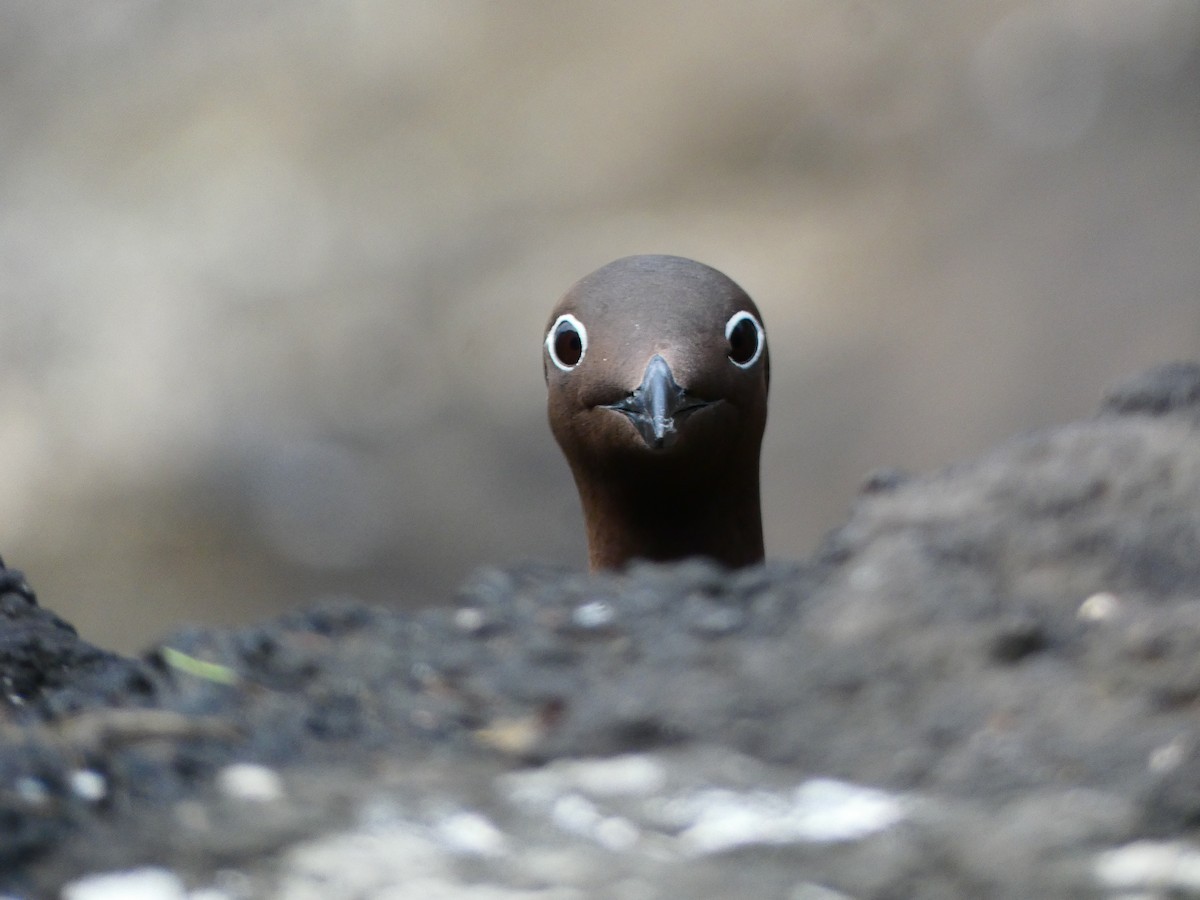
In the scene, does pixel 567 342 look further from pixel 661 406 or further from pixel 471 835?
pixel 471 835

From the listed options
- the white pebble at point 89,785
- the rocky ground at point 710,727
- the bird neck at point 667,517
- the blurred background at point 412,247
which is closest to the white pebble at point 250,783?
the rocky ground at point 710,727

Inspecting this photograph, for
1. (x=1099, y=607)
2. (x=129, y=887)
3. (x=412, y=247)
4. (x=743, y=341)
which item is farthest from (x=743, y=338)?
(x=412, y=247)

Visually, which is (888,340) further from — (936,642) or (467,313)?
(936,642)

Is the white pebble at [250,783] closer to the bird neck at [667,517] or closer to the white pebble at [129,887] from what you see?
the white pebble at [129,887]

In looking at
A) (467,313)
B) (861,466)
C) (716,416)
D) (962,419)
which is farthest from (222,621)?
(716,416)

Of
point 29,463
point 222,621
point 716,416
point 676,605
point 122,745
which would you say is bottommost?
point 122,745

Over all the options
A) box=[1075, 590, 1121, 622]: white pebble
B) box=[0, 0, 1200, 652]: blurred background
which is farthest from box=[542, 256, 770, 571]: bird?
box=[0, 0, 1200, 652]: blurred background
